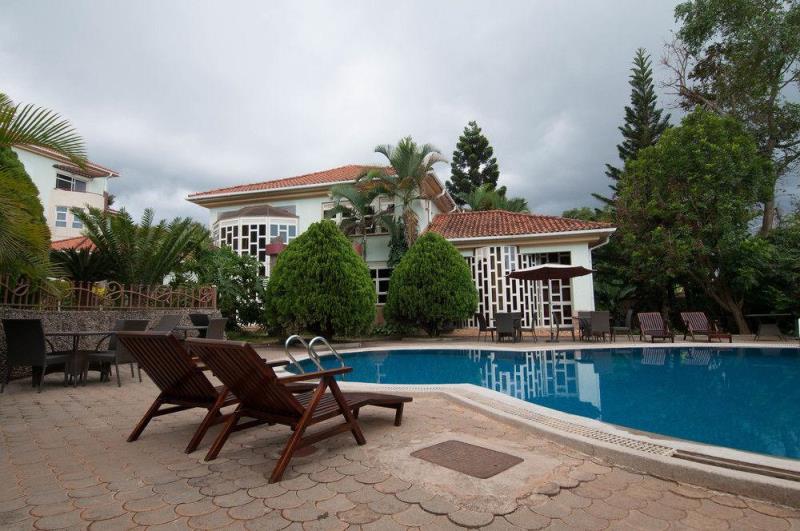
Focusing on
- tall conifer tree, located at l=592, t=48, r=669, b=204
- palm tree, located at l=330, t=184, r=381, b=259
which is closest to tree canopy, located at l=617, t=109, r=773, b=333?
palm tree, located at l=330, t=184, r=381, b=259

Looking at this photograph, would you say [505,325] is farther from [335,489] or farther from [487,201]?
[487,201]

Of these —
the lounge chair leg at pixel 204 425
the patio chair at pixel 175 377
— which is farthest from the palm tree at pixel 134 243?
the lounge chair leg at pixel 204 425

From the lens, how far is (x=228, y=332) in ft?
54.5

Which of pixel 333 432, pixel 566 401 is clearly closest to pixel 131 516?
Result: pixel 333 432

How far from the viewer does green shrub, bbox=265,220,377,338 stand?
13344 mm

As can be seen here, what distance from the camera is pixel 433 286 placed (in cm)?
1486

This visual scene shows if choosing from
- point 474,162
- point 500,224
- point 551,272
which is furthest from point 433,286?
point 474,162

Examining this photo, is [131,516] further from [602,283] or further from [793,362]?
[602,283]

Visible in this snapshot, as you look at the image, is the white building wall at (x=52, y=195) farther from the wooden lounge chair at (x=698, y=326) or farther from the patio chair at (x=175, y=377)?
the wooden lounge chair at (x=698, y=326)

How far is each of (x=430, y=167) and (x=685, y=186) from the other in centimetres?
964

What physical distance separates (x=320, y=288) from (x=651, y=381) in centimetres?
918

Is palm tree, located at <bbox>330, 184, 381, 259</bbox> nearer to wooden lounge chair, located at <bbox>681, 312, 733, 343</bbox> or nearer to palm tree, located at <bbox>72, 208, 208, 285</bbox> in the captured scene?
palm tree, located at <bbox>72, 208, 208, 285</bbox>

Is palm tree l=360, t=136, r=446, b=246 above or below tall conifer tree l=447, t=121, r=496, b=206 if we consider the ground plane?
below

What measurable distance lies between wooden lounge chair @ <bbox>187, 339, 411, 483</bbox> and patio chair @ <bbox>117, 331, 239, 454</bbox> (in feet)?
1.04
